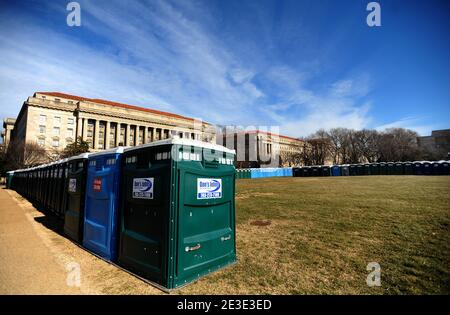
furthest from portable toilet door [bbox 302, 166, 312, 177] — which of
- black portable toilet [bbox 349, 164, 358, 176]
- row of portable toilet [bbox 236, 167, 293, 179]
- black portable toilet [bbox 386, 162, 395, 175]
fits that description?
black portable toilet [bbox 386, 162, 395, 175]

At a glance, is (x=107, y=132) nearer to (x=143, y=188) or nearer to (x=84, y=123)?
(x=84, y=123)

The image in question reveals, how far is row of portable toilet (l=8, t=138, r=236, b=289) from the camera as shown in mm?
3336

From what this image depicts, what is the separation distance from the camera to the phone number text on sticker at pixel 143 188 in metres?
3.62

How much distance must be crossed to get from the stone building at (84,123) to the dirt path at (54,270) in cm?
4560

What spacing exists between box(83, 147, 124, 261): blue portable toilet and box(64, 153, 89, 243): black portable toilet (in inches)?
11.5

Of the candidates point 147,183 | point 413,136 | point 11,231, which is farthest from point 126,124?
point 413,136

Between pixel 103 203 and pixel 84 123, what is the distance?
67.5 meters

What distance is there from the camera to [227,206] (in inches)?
171

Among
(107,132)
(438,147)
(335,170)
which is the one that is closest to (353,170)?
(335,170)

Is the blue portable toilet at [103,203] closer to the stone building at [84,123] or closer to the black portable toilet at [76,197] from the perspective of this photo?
the black portable toilet at [76,197]

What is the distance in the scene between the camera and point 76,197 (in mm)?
5809

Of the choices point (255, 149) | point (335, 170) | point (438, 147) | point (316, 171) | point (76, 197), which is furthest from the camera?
point (255, 149)
